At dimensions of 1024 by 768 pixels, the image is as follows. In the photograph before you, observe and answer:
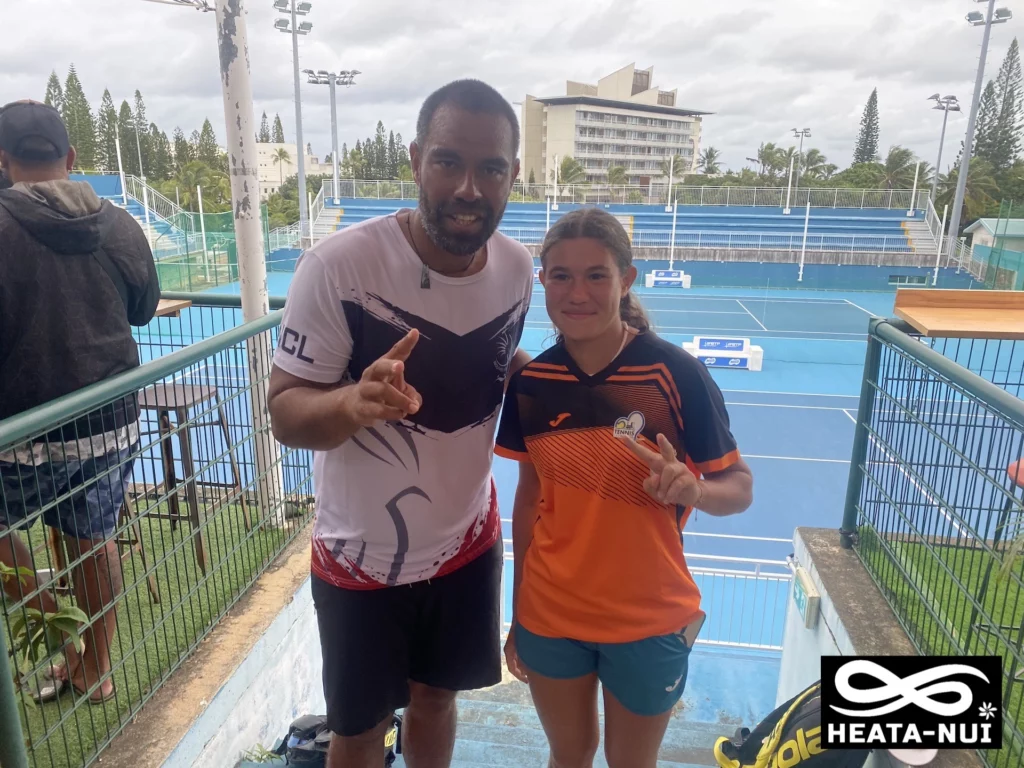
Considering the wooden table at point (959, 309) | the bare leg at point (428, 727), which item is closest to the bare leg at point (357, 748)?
the bare leg at point (428, 727)

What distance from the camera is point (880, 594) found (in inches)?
109

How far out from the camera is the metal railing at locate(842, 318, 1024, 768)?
2031mm

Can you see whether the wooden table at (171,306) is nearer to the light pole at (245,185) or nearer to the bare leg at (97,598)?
the light pole at (245,185)

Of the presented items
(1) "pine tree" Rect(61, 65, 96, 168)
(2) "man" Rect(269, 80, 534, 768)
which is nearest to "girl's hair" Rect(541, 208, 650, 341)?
(2) "man" Rect(269, 80, 534, 768)

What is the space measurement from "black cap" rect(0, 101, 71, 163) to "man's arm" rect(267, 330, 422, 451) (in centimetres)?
125

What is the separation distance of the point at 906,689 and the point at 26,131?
3091 millimetres

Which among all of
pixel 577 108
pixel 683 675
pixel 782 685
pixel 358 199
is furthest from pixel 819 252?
pixel 577 108

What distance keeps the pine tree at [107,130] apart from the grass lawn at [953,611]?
2052 inches

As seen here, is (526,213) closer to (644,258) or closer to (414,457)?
(644,258)

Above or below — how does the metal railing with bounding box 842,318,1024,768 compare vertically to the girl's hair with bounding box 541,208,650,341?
below

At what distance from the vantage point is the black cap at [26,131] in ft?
7.03

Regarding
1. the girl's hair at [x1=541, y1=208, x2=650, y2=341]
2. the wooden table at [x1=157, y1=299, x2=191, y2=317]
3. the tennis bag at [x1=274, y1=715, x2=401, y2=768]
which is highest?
the girl's hair at [x1=541, y1=208, x2=650, y2=341]

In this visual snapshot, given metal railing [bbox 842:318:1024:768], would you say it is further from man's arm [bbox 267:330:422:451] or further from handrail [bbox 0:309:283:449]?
handrail [bbox 0:309:283:449]

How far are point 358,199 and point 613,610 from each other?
3112cm
